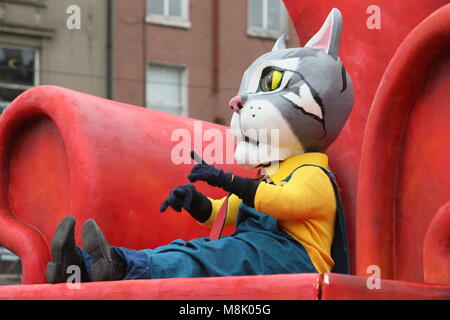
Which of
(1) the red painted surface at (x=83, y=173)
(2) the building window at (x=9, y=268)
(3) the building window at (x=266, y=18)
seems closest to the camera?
(1) the red painted surface at (x=83, y=173)

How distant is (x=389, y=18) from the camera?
284 cm

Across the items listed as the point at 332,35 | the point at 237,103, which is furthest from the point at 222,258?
the point at 332,35

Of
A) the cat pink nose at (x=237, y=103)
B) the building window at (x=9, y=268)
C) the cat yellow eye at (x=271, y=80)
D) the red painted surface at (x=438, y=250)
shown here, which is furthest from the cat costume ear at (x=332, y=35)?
the building window at (x=9, y=268)

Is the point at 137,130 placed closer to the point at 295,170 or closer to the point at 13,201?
the point at 13,201

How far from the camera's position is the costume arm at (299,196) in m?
2.41

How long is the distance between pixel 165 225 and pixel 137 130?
356 mm

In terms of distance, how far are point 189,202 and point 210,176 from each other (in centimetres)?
17

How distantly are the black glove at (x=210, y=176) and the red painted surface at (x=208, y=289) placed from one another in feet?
1.41

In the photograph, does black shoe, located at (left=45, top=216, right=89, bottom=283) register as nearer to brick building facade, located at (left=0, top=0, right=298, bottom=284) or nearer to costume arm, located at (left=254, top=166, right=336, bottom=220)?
costume arm, located at (left=254, top=166, right=336, bottom=220)

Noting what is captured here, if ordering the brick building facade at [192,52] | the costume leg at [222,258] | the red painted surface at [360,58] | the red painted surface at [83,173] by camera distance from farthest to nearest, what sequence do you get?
the brick building facade at [192,52] < the red painted surface at [83,173] < the red painted surface at [360,58] < the costume leg at [222,258]

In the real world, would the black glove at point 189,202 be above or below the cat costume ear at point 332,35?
below

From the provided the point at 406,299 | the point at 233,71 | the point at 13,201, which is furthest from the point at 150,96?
the point at 406,299

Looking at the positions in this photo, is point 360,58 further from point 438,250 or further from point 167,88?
point 167,88

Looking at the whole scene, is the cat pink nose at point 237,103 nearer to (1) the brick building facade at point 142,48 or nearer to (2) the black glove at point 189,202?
(2) the black glove at point 189,202
